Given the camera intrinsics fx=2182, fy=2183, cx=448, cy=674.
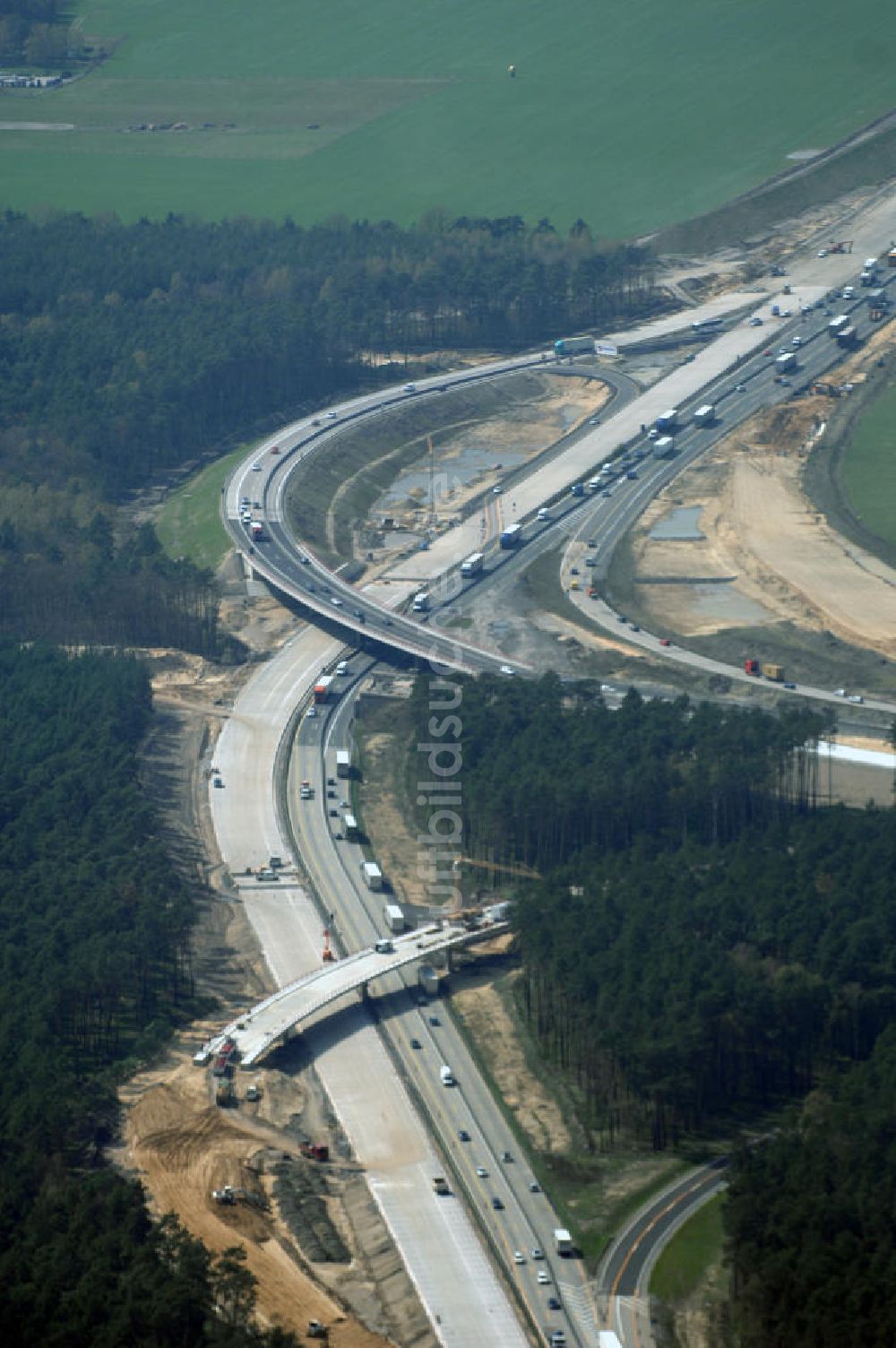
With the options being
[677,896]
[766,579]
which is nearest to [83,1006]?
[677,896]

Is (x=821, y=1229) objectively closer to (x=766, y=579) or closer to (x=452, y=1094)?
(x=452, y=1094)

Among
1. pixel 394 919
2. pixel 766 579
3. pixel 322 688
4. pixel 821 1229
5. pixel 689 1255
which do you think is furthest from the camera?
pixel 766 579


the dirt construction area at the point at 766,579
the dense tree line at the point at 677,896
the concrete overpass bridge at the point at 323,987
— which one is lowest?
the concrete overpass bridge at the point at 323,987

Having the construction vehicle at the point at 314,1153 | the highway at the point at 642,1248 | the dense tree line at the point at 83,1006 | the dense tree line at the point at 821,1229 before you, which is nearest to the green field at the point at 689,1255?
the highway at the point at 642,1248

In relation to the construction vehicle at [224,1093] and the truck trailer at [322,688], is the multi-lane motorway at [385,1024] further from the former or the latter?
the construction vehicle at [224,1093]

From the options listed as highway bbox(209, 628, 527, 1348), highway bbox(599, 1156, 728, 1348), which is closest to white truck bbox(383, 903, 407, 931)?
highway bbox(209, 628, 527, 1348)
